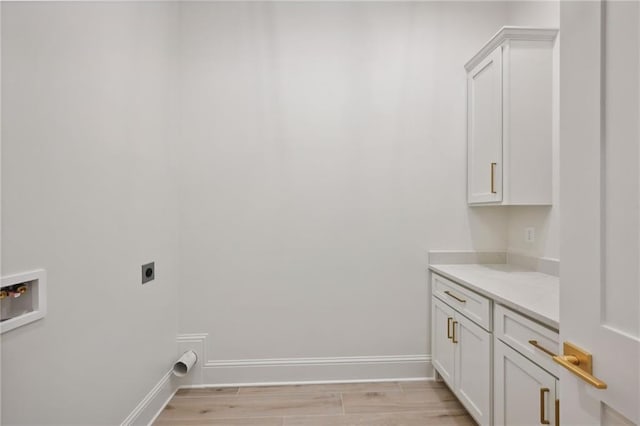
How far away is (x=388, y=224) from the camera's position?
2428mm

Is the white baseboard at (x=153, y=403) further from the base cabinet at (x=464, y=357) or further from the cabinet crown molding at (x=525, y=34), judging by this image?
the cabinet crown molding at (x=525, y=34)

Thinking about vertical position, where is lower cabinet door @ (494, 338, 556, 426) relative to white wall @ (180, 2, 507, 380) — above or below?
below

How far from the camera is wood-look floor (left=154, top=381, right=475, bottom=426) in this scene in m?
1.95

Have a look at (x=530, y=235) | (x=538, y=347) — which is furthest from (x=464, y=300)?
(x=530, y=235)

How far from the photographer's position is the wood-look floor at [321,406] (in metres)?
1.95

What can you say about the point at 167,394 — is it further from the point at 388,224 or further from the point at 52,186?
the point at 388,224

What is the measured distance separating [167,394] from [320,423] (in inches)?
41.0

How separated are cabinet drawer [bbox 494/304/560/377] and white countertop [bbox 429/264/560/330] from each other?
3 cm

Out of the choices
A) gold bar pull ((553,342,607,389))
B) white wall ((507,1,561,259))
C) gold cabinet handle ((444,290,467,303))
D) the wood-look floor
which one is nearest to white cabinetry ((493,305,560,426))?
gold cabinet handle ((444,290,467,303))

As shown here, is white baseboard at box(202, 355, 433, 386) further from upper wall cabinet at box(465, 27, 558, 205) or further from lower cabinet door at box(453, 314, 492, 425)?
upper wall cabinet at box(465, 27, 558, 205)

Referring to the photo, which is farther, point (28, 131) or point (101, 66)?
point (101, 66)

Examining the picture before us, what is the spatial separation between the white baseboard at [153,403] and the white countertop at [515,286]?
1954mm

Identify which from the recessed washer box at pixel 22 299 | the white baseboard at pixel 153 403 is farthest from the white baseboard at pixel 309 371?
the recessed washer box at pixel 22 299

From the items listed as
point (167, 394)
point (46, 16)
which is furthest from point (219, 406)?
point (46, 16)
